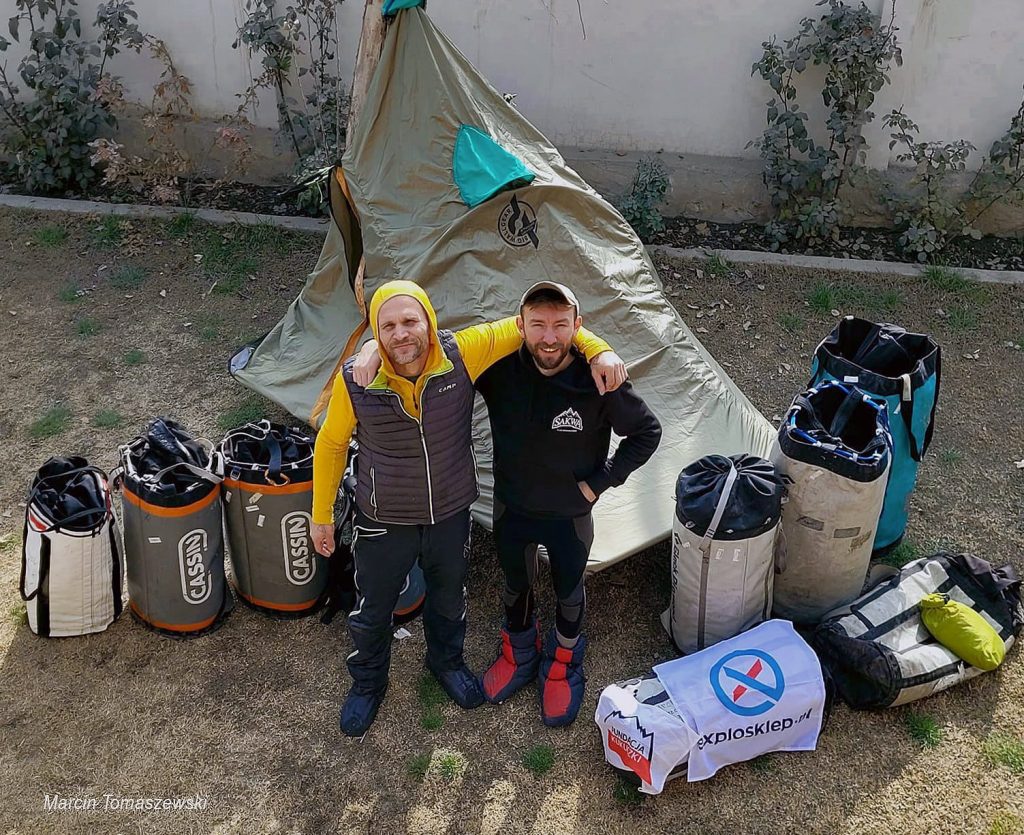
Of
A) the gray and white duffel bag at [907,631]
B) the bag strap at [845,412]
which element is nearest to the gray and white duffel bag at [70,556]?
the gray and white duffel bag at [907,631]

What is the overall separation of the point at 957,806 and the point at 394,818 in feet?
6.30

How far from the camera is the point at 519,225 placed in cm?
436

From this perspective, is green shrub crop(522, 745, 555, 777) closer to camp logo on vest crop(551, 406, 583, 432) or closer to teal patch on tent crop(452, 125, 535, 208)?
camp logo on vest crop(551, 406, 583, 432)

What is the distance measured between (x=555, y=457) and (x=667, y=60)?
14.2 feet

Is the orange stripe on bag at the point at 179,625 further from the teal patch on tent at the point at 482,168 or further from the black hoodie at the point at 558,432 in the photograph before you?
the teal patch on tent at the point at 482,168

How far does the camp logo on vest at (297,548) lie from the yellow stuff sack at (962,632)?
2.41 m

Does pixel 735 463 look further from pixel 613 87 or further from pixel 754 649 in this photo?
pixel 613 87

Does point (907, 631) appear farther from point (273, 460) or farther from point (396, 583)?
point (273, 460)

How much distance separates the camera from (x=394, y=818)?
3217 mm

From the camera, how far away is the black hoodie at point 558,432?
3.14m

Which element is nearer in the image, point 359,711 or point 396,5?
point 359,711

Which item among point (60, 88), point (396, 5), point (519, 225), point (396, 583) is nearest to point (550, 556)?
point (396, 583)

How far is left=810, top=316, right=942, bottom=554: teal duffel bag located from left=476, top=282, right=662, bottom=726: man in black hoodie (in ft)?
3.93

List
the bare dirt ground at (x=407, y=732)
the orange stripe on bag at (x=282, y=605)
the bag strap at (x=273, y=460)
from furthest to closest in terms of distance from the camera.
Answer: the orange stripe on bag at (x=282, y=605), the bag strap at (x=273, y=460), the bare dirt ground at (x=407, y=732)
